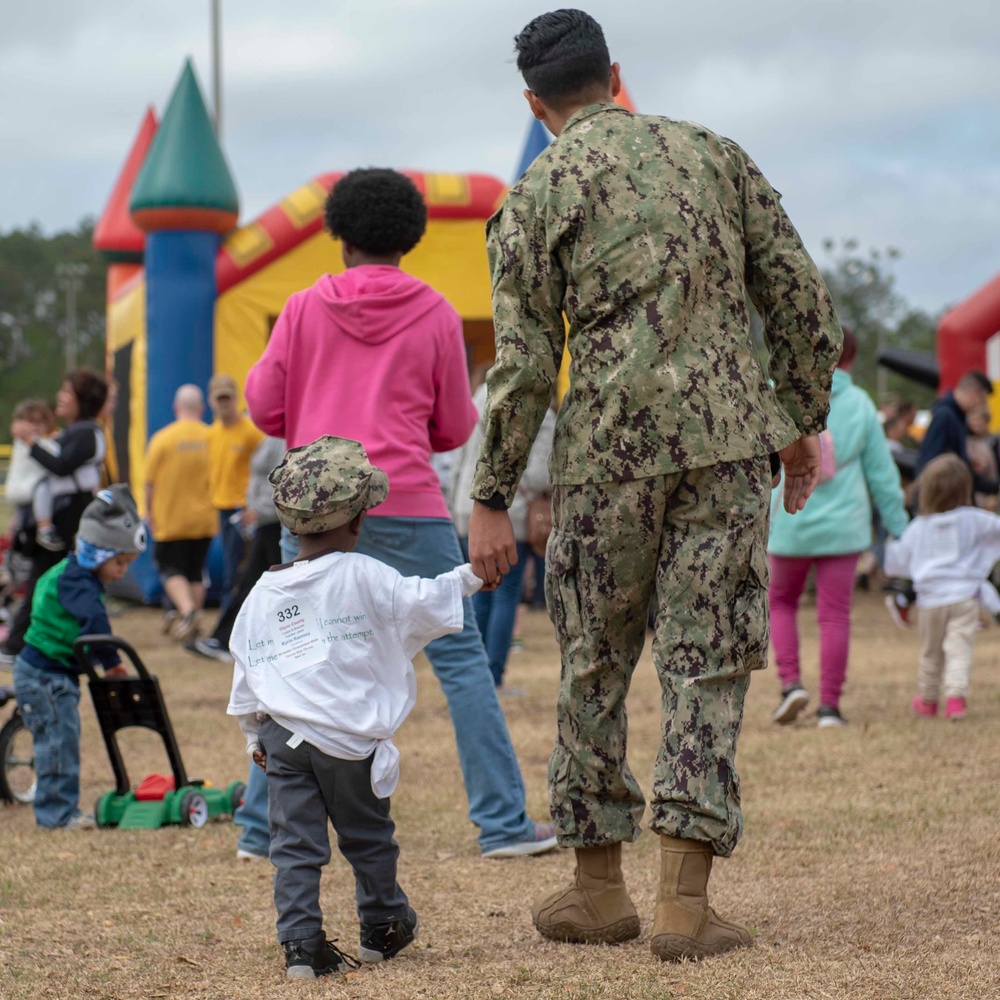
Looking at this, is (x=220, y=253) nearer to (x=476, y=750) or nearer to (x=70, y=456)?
(x=70, y=456)

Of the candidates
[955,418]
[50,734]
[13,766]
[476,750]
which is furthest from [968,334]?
[50,734]

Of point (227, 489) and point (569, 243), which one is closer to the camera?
point (569, 243)

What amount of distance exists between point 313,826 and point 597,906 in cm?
67

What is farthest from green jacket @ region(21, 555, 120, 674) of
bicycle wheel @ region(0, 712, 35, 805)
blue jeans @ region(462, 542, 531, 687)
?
blue jeans @ region(462, 542, 531, 687)

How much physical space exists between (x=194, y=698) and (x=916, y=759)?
13.0 ft

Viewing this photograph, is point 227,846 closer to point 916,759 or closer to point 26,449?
point 916,759

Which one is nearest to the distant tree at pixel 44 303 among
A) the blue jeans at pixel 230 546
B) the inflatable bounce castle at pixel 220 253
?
the inflatable bounce castle at pixel 220 253

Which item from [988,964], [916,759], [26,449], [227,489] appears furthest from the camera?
[227,489]

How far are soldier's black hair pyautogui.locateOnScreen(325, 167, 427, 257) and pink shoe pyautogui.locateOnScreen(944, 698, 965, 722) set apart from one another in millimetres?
3852

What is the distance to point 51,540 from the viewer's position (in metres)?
8.99

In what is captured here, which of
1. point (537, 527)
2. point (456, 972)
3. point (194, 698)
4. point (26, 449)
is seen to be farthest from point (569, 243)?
point (26, 449)

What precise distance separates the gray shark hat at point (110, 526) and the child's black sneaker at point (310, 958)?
7.03 ft

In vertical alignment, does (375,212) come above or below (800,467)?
above

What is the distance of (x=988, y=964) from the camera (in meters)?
3.10
